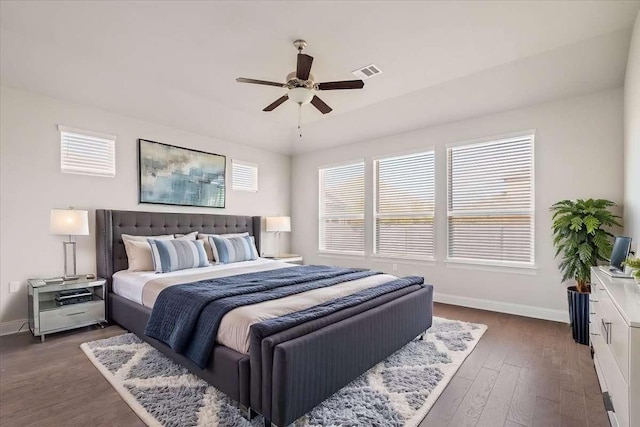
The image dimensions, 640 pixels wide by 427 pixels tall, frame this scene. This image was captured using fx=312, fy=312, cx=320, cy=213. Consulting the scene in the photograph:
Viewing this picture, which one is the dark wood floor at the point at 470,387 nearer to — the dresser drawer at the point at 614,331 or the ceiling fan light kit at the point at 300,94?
the dresser drawer at the point at 614,331

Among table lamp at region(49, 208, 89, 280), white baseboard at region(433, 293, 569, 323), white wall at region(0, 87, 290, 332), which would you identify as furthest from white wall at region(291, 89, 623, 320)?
table lamp at region(49, 208, 89, 280)

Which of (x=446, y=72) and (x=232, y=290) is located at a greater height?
(x=446, y=72)

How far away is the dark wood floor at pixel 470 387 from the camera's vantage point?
2018mm

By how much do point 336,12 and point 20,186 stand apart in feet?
12.9

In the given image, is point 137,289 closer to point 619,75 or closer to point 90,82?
point 90,82

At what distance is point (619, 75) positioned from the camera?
336 cm

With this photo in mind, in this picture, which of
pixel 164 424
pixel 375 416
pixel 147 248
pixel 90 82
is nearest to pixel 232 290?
pixel 164 424

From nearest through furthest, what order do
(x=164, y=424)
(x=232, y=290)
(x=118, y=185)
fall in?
(x=164, y=424) < (x=232, y=290) < (x=118, y=185)

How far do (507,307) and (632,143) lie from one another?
2407 mm

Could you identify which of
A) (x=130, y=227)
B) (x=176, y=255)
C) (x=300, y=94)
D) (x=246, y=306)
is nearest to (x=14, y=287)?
(x=130, y=227)

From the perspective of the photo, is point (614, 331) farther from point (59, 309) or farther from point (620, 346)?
point (59, 309)

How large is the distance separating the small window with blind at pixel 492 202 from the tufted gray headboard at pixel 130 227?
3.76 metres

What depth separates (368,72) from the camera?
12.1 feet

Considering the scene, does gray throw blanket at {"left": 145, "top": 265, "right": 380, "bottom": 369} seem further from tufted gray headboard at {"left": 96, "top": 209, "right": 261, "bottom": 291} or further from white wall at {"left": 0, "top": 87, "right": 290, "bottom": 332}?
white wall at {"left": 0, "top": 87, "right": 290, "bottom": 332}
